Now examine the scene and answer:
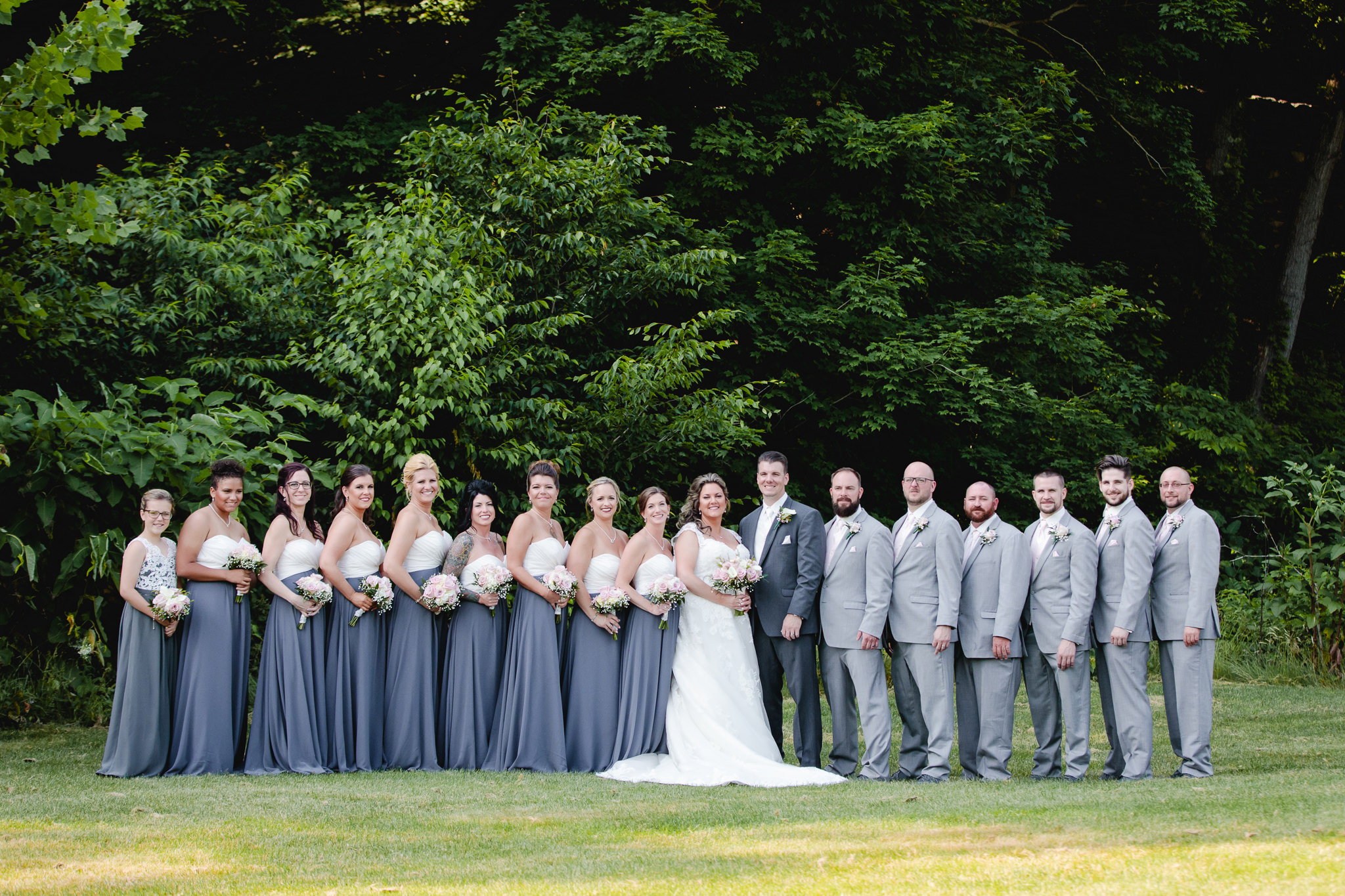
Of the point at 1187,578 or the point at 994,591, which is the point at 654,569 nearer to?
the point at 994,591

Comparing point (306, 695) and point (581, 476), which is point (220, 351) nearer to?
point (581, 476)

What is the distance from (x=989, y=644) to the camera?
7.93 m

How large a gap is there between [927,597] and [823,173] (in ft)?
32.5

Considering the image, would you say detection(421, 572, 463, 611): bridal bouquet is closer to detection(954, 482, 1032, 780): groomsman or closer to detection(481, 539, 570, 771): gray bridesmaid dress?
detection(481, 539, 570, 771): gray bridesmaid dress

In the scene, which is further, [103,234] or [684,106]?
[684,106]

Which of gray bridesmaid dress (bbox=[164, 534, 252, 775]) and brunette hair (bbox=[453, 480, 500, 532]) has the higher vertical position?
brunette hair (bbox=[453, 480, 500, 532])

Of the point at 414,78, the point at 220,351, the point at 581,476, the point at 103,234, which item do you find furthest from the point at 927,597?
the point at 414,78

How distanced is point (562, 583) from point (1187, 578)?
3952 millimetres

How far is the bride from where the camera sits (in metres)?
7.90

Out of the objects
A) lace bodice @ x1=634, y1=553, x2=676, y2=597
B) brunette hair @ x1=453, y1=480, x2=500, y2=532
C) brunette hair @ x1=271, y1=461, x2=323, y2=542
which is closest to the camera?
brunette hair @ x1=271, y1=461, x2=323, y2=542

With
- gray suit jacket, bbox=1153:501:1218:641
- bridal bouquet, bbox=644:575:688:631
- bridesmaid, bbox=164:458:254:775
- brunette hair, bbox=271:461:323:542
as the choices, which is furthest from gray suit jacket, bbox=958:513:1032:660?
bridesmaid, bbox=164:458:254:775

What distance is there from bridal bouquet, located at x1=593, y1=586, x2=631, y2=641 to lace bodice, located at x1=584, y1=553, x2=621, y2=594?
0.15m

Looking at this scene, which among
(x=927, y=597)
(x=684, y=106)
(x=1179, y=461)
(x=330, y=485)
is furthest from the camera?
(x=1179, y=461)

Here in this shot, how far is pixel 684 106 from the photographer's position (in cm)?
1669
